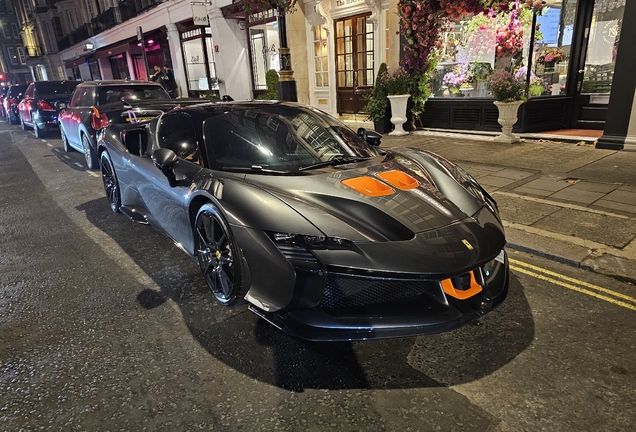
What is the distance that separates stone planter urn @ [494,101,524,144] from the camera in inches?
351

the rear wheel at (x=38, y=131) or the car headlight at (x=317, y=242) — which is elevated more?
the car headlight at (x=317, y=242)

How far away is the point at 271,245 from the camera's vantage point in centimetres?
239

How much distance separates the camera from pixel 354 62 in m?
13.4

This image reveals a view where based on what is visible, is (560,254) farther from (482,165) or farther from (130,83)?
(130,83)

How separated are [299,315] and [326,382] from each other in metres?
0.40

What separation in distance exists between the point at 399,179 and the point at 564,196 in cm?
341

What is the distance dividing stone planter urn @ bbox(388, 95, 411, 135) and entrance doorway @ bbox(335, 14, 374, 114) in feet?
9.14

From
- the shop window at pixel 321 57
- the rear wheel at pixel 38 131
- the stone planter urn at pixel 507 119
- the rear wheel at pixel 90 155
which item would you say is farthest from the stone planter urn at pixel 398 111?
the rear wheel at pixel 38 131

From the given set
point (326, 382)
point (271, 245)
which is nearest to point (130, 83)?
point (271, 245)

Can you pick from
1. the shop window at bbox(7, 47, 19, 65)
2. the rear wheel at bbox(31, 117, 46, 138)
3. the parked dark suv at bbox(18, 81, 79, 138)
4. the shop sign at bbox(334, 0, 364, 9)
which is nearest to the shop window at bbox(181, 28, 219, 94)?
the parked dark suv at bbox(18, 81, 79, 138)

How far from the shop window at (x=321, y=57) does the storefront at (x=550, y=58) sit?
529 centimetres

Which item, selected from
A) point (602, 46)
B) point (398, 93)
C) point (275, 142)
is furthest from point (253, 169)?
point (602, 46)

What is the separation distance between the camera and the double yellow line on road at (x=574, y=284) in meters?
2.99

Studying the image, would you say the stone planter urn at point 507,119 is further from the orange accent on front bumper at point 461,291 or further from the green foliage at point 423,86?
the orange accent on front bumper at point 461,291
